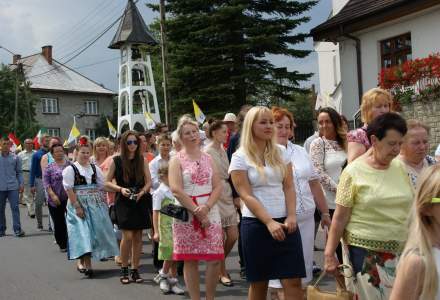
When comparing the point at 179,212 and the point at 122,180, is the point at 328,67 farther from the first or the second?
the point at 179,212

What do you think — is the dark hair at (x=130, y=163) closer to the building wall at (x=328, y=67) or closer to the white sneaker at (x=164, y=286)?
the white sneaker at (x=164, y=286)

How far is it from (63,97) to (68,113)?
6.04 feet

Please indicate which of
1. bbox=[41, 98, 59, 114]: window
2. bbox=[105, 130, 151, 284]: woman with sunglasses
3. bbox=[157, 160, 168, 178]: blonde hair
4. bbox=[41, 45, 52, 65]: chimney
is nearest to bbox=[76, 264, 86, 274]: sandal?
bbox=[105, 130, 151, 284]: woman with sunglasses

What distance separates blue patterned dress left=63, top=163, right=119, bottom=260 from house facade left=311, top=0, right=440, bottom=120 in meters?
13.2

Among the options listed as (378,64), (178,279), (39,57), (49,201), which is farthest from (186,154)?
(39,57)

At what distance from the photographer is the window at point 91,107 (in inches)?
2790

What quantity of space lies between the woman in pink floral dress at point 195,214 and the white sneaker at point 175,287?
1171 mm

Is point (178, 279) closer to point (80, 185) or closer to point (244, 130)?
point (80, 185)

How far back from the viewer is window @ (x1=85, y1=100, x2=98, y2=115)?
70.9 meters

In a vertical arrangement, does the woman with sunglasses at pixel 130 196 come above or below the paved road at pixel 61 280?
above

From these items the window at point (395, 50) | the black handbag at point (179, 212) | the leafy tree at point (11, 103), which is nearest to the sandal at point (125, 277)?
the black handbag at point (179, 212)

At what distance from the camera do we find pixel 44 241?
12.0m

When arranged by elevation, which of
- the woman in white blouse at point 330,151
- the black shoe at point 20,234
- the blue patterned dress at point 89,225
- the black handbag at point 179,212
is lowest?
the black shoe at point 20,234

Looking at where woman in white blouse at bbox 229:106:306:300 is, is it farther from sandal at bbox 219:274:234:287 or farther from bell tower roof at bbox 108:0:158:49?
bell tower roof at bbox 108:0:158:49
